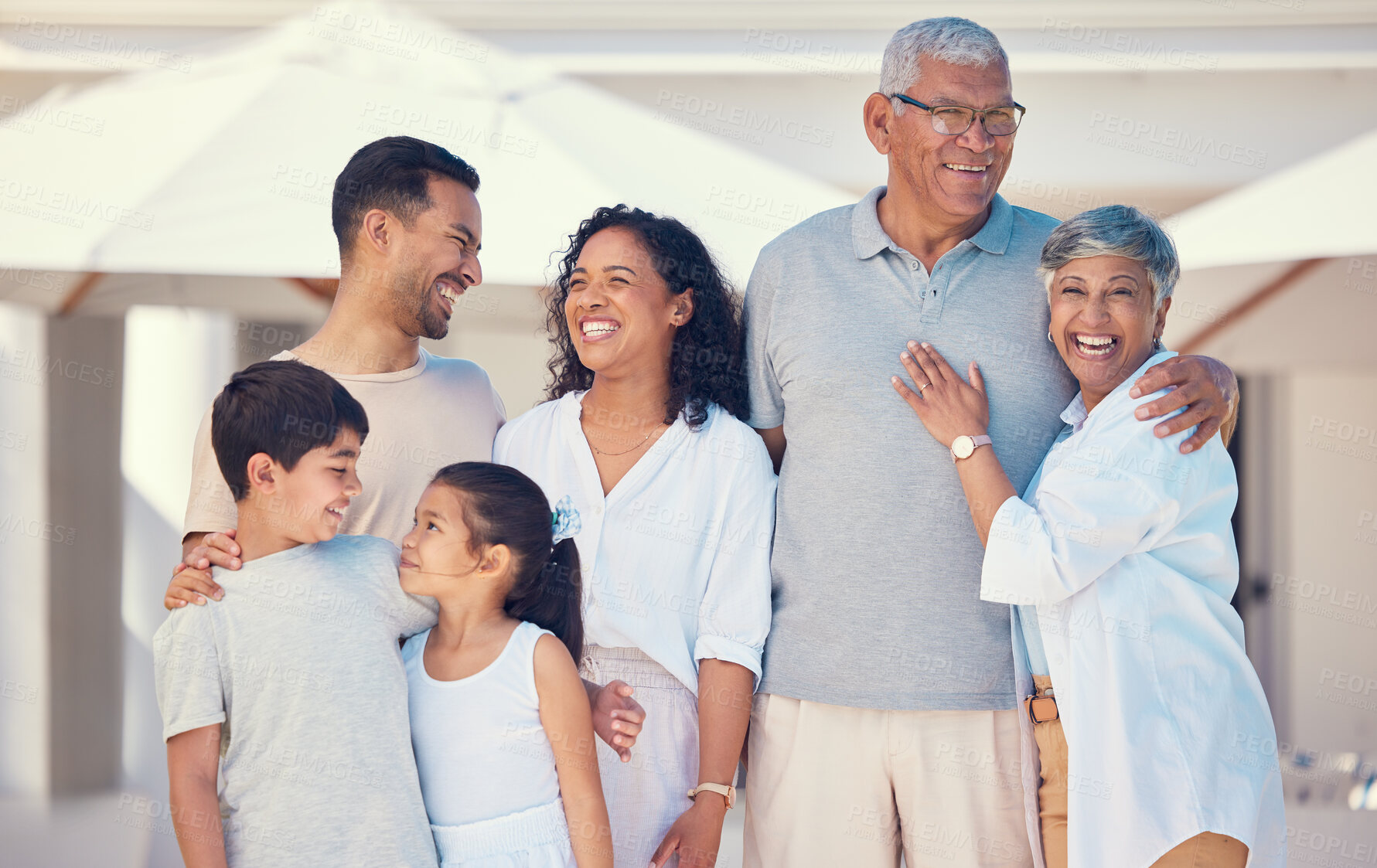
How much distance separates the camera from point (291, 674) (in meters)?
1.65

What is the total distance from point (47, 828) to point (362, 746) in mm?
3483

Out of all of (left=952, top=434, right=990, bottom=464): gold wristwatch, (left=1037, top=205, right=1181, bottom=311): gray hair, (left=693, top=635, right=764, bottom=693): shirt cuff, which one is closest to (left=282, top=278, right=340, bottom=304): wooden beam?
(left=693, top=635, right=764, bottom=693): shirt cuff

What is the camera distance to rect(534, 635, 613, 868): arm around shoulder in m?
1.74

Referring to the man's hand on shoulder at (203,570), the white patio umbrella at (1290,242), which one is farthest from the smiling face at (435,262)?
the white patio umbrella at (1290,242)

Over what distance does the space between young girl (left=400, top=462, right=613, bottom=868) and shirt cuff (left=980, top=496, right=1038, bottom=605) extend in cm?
75

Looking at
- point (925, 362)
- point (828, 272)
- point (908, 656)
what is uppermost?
point (828, 272)

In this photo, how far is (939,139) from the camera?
81.4 inches

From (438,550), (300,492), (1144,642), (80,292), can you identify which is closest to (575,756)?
(438,550)

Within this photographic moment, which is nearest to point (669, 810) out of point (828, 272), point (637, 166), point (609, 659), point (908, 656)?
point (609, 659)

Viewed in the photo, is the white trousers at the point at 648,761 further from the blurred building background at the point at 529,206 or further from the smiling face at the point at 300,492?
the blurred building background at the point at 529,206

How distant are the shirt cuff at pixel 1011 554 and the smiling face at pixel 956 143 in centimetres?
63

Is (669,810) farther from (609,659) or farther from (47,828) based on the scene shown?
(47,828)

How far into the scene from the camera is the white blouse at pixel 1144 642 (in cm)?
177

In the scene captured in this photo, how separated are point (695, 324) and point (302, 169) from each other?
1.65 metres
